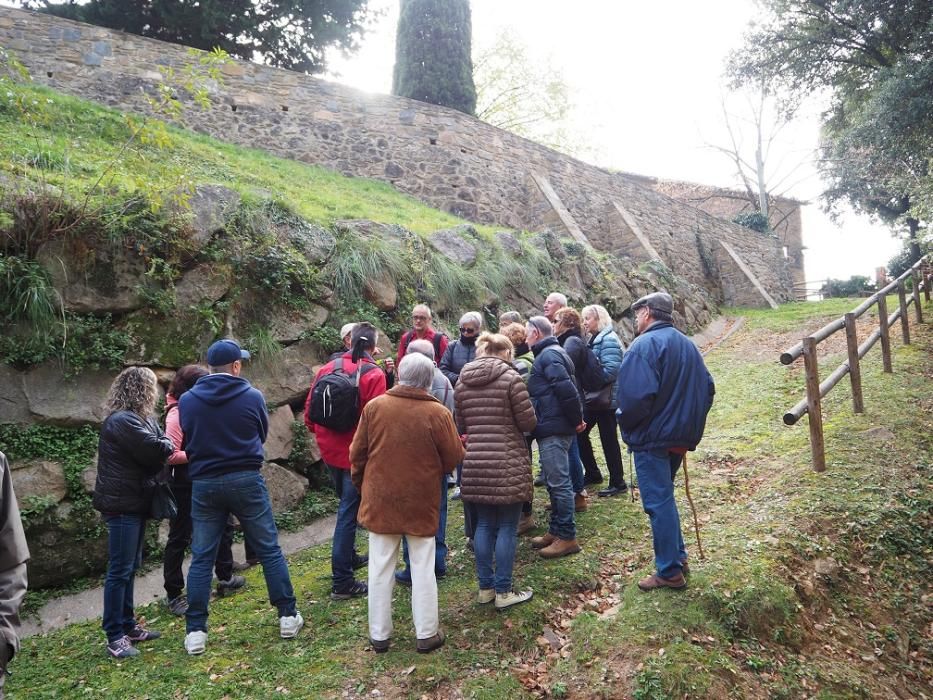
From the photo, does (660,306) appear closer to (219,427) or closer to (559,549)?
(559,549)

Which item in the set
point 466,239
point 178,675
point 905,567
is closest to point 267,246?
point 466,239

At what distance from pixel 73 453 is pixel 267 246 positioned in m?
2.77

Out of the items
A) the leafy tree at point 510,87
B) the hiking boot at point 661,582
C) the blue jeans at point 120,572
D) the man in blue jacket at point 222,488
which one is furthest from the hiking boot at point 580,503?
the leafy tree at point 510,87

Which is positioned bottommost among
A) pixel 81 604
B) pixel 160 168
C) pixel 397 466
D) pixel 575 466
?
pixel 81 604

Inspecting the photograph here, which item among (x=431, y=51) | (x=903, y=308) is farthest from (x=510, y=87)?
(x=903, y=308)

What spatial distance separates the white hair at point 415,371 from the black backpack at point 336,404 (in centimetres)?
75

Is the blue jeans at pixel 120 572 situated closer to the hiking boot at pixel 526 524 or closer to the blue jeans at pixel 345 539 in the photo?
the blue jeans at pixel 345 539

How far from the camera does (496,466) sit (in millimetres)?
3650

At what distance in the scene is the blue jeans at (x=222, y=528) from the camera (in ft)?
11.4

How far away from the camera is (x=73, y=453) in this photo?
486cm

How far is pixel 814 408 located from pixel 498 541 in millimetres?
3140

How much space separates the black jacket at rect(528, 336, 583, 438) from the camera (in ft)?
13.6

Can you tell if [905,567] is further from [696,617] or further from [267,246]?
[267,246]

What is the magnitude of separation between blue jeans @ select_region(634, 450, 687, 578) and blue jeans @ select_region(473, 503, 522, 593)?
77 cm
